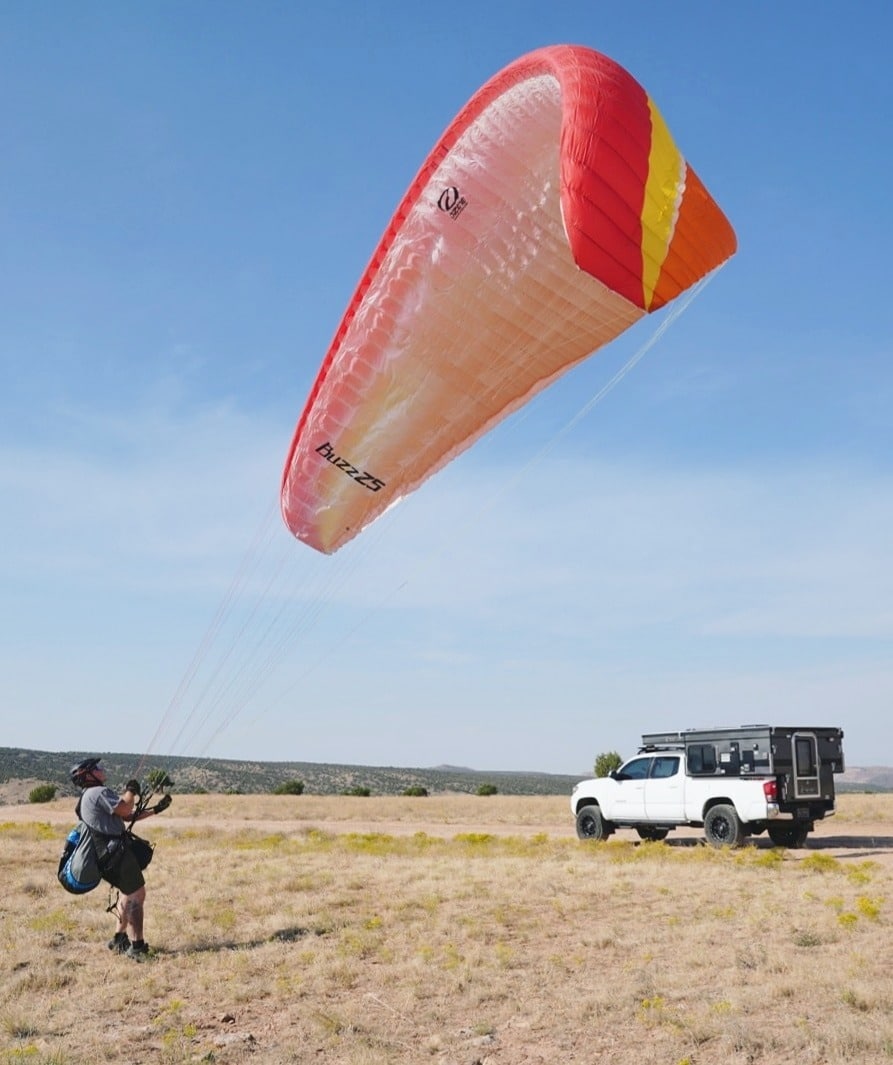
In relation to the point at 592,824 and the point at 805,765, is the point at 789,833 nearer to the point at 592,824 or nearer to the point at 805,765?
the point at 805,765

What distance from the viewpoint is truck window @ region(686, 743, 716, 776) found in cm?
1872

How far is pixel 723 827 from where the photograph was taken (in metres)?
18.1

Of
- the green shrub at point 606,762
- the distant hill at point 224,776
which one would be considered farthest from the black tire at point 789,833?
the distant hill at point 224,776

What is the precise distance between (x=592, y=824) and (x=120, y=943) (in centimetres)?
A: 1245

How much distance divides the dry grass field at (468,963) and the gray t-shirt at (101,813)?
1.22 metres

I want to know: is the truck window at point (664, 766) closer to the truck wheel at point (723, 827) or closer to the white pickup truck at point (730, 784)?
the white pickup truck at point (730, 784)

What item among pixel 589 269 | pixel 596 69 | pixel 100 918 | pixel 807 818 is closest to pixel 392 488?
pixel 589 269

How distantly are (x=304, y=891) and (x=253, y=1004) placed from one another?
5.54 meters

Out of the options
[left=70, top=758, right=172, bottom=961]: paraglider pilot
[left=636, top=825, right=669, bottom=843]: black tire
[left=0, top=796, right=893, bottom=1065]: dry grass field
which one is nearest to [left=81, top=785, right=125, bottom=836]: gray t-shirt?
[left=70, top=758, right=172, bottom=961]: paraglider pilot

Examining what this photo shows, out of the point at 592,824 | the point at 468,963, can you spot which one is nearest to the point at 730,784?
the point at 592,824

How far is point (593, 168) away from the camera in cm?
749

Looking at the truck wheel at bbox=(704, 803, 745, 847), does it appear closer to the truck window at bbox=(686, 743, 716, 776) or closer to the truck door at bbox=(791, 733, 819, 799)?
the truck window at bbox=(686, 743, 716, 776)

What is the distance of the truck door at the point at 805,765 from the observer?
707 inches

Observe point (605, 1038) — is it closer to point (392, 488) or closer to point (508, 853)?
point (392, 488)
